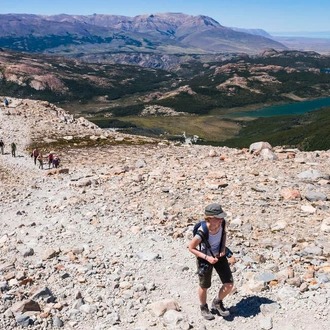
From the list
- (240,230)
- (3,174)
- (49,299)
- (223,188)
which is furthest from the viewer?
(3,174)

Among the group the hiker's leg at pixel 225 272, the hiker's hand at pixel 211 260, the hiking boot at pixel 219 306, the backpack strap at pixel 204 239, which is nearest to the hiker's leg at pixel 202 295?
the hiking boot at pixel 219 306

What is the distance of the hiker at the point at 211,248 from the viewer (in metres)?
10.2

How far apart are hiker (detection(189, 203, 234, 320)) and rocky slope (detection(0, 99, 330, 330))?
4.09 ft

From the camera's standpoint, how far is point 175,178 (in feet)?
78.5

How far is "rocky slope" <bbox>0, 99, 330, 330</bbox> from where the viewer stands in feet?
37.9

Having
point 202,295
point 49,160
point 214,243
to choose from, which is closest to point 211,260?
point 214,243

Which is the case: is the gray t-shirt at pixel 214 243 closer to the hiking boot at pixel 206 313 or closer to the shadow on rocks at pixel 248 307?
the hiking boot at pixel 206 313

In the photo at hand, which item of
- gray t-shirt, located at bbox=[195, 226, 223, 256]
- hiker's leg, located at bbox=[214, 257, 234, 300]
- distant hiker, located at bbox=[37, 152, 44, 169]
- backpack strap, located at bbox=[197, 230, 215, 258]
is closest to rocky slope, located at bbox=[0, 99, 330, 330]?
hiker's leg, located at bbox=[214, 257, 234, 300]

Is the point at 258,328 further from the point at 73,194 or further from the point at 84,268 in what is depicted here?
the point at 73,194

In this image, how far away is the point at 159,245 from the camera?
15938 millimetres

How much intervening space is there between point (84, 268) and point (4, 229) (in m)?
7.75

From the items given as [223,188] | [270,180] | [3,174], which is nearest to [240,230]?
[223,188]

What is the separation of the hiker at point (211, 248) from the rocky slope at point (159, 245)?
4.09 ft

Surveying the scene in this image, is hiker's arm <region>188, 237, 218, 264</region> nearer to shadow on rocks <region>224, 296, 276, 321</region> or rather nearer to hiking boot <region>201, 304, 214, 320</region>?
hiking boot <region>201, 304, 214, 320</region>
